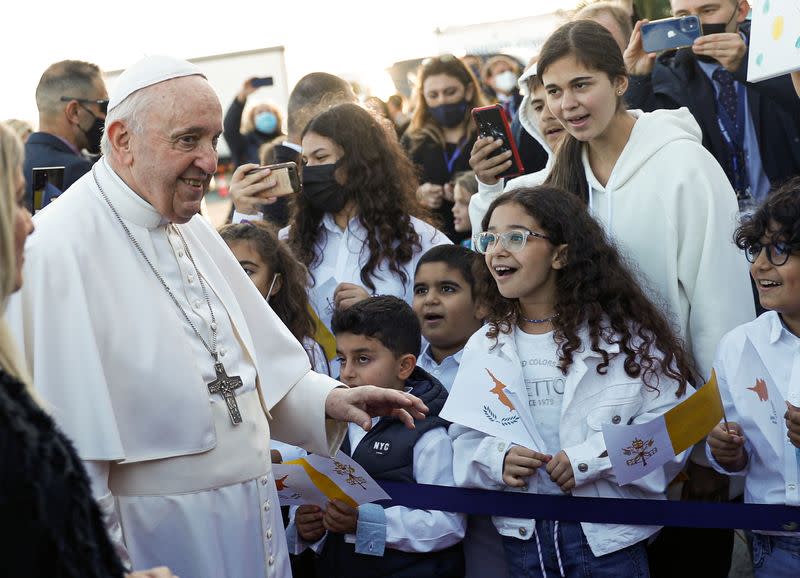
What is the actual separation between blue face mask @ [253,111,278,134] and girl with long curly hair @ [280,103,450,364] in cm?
628

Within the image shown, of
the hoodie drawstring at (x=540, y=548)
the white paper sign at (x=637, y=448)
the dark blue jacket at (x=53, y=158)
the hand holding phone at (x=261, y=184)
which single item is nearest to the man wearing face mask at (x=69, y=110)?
the dark blue jacket at (x=53, y=158)

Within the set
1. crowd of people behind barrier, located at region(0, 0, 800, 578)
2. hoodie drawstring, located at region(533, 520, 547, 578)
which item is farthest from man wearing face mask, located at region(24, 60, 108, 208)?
hoodie drawstring, located at region(533, 520, 547, 578)

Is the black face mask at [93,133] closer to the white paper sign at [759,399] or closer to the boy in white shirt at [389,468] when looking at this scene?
the boy in white shirt at [389,468]

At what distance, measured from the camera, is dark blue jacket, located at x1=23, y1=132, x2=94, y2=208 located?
6.77 metres

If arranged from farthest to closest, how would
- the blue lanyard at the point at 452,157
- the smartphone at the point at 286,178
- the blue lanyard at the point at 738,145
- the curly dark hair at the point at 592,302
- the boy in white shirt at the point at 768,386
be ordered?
the blue lanyard at the point at 452,157 < the blue lanyard at the point at 738,145 < the smartphone at the point at 286,178 < the curly dark hair at the point at 592,302 < the boy in white shirt at the point at 768,386

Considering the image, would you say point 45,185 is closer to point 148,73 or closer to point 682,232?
point 148,73

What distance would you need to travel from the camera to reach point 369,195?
5715 millimetres

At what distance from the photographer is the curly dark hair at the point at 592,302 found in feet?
13.5

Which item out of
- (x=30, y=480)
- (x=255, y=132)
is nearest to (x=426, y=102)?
(x=255, y=132)

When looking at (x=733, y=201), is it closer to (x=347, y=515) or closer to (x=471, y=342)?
(x=471, y=342)

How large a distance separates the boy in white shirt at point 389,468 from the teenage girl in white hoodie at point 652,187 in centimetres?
105

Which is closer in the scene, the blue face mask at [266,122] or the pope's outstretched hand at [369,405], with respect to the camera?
the pope's outstretched hand at [369,405]

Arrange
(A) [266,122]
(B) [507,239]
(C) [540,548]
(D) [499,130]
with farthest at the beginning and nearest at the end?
(A) [266,122] < (D) [499,130] < (B) [507,239] < (C) [540,548]

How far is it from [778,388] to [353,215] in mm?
2582
